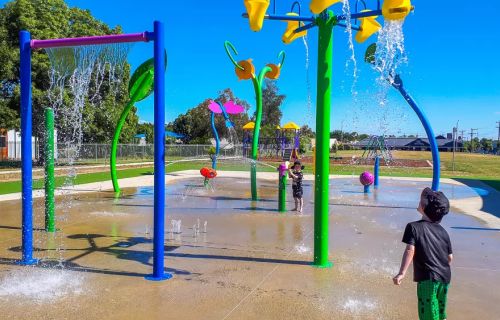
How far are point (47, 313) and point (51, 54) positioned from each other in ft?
13.8

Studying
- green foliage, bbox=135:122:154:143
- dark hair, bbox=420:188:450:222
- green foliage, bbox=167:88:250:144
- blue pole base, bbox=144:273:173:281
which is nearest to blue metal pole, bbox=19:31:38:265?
blue pole base, bbox=144:273:173:281

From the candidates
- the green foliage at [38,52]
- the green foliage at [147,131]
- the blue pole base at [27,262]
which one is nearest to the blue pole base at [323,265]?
the blue pole base at [27,262]

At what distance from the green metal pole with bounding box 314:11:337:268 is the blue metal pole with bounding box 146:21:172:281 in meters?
2.08

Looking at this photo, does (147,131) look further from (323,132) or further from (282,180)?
(323,132)

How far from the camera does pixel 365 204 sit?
12.3m

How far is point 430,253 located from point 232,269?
3133 millimetres

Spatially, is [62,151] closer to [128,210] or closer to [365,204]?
[128,210]

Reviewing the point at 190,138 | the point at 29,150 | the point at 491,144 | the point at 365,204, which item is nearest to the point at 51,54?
the point at 29,150

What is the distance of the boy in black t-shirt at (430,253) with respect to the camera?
10.9 feet

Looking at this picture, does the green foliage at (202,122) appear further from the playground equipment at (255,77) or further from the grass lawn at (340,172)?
the playground equipment at (255,77)

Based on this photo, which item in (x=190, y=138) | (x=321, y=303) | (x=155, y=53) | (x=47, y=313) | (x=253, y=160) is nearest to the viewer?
(x=47, y=313)

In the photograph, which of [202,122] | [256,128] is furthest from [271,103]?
[256,128]

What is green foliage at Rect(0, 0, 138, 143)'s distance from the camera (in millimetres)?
24391

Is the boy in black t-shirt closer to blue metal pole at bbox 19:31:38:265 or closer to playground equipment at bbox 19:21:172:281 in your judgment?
playground equipment at bbox 19:21:172:281
